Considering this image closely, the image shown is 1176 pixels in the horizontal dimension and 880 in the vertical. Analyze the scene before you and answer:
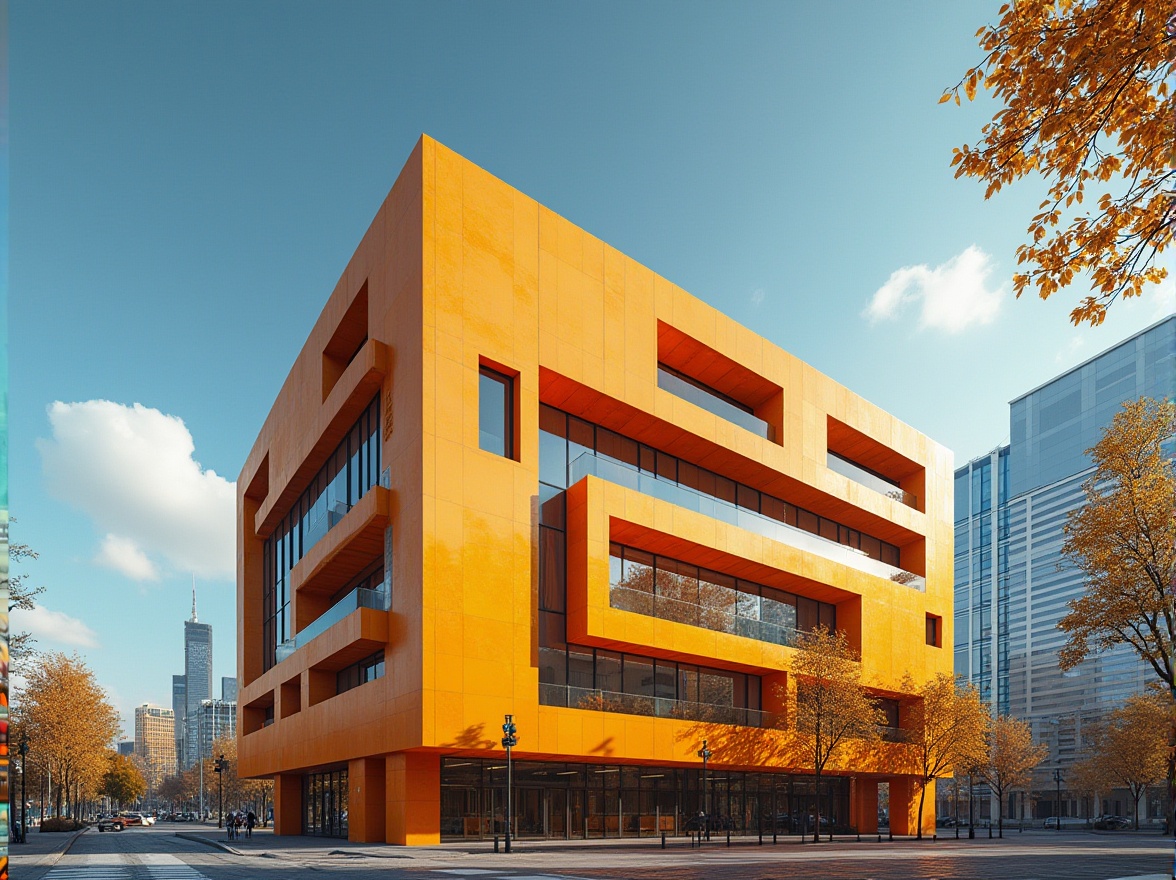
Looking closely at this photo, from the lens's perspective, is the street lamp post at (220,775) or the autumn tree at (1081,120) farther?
the street lamp post at (220,775)

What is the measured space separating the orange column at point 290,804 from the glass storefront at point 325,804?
0.43 m

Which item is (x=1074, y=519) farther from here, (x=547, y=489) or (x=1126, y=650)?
(x=1126, y=650)

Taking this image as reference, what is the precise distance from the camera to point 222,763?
52.8 m

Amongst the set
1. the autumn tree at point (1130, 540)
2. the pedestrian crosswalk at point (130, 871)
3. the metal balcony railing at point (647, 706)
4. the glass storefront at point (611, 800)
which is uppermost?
the autumn tree at point (1130, 540)

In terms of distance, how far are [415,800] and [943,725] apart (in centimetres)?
3237

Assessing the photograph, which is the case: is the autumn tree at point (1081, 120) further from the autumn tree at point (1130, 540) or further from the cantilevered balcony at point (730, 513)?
the cantilevered balcony at point (730, 513)

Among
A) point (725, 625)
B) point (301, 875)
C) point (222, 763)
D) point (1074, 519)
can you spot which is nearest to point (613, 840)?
point (725, 625)

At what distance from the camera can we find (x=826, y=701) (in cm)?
4384

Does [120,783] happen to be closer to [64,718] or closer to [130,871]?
[64,718]

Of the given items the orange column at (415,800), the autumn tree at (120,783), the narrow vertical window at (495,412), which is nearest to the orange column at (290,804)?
the orange column at (415,800)

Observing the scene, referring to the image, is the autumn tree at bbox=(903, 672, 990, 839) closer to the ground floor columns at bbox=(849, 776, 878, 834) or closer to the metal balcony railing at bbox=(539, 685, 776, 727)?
the ground floor columns at bbox=(849, 776, 878, 834)

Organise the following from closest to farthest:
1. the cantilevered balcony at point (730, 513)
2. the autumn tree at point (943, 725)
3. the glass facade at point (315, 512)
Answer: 1. the cantilevered balcony at point (730, 513)
2. the glass facade at point (315, 512)
3. the autumn tree at point (943, 725)

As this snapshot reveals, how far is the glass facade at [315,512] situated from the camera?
40825 mm

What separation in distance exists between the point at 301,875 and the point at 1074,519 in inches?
932
